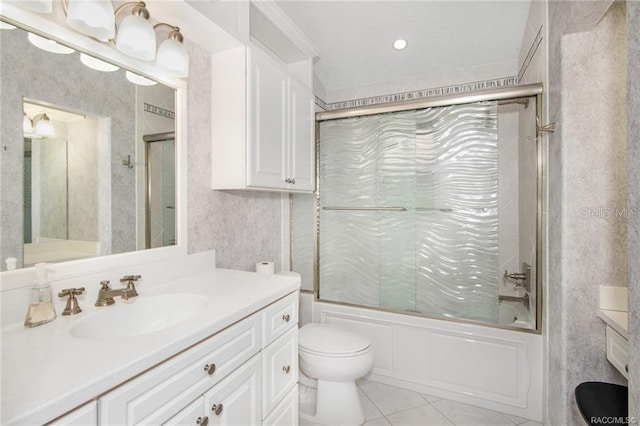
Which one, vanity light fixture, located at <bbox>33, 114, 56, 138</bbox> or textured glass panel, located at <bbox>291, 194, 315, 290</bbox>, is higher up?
vanity light fixture, located at <bbox>33, 114, 56, 138</bbox>

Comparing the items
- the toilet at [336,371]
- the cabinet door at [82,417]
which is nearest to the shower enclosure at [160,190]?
the cabinet door at [82,417]

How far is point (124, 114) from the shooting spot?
135 cm

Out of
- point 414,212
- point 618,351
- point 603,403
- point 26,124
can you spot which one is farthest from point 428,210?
point 26,124

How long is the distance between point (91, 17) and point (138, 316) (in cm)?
107

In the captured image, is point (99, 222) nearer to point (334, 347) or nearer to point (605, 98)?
point (334, 347)

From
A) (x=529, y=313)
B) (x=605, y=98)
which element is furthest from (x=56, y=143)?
(x=529, y=313)

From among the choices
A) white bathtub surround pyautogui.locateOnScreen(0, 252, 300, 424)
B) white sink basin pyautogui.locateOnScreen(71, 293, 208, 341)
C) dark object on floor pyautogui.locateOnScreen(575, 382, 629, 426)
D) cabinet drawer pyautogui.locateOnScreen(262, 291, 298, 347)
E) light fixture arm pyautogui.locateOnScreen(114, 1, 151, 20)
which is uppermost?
light fixture arm pyautogui.locateOnScreen(114, 1, 151, 20)

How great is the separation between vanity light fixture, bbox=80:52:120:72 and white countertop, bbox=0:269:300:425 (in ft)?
3.02

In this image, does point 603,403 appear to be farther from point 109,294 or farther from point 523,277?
point 109,294

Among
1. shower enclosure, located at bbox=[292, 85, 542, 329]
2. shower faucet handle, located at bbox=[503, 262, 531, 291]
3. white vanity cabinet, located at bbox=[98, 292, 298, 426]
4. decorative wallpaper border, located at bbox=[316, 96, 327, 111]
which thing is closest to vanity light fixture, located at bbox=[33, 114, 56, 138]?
white vanity cabinet, located at bbox=[98, 292, 298, 426]

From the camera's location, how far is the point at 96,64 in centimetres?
124

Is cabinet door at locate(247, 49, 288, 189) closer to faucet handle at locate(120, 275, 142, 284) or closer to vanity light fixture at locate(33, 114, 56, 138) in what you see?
faucet handle at locate(120, 275, 142, 284)

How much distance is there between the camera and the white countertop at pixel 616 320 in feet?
4.03

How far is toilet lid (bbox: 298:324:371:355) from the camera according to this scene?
178cm
